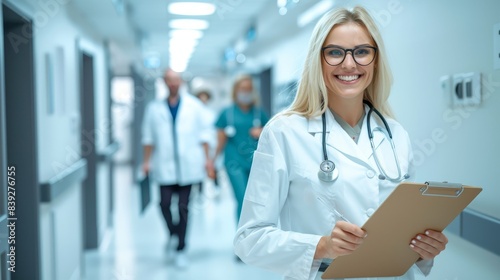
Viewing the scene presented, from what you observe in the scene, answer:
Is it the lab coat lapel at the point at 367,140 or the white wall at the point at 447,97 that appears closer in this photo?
the lab coat lapel at the point at 367,140

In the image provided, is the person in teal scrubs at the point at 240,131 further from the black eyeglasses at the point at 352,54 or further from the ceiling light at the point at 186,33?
the ceiling light at the point at 186,33

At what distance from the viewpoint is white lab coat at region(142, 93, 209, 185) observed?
4.36m

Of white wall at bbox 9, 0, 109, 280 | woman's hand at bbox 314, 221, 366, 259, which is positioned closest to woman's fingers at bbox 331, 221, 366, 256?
woman's hand at bbox 314, 221, 366, 259

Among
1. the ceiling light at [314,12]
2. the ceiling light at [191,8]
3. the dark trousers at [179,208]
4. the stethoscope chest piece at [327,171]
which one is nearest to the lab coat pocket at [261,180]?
the stethoscope chest piece at [327,171]

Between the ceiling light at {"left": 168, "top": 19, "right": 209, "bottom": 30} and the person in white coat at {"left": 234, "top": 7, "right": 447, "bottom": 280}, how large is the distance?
5.45m

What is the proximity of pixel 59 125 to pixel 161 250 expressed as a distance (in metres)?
1.67

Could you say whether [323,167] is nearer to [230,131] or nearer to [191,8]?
[230,131]

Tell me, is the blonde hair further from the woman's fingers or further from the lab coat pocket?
the woman's fingers

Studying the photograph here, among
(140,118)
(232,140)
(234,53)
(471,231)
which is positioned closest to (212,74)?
(140,118)

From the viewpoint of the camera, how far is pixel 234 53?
9.21 m

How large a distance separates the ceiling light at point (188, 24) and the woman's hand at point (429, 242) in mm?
5732

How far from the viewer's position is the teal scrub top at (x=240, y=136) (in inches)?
170

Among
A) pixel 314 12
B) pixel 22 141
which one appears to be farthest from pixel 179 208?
pixel 314 12

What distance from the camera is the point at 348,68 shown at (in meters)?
1.46
